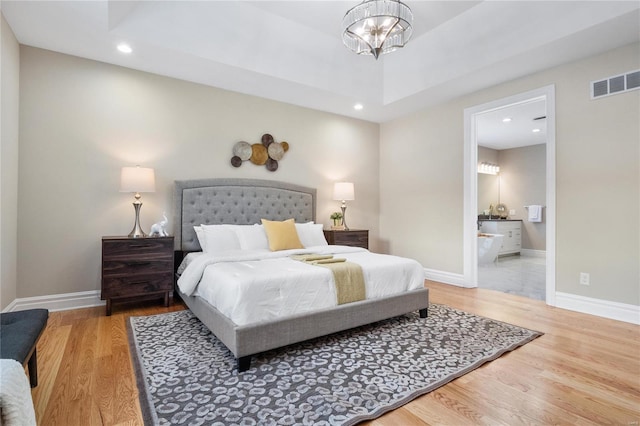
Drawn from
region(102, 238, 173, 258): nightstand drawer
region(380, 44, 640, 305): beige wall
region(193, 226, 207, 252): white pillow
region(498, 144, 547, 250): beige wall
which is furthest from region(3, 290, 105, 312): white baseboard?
region(498, 144, 547, 250): beige wall

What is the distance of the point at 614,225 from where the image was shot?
323cm

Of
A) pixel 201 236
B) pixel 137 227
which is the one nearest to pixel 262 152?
pixel 201 236

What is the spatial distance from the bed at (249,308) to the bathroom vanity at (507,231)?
4826 mm

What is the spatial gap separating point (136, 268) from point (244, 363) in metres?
1.91

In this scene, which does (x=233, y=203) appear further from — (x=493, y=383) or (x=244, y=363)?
(x=493, y=383)

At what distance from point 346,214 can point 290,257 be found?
8.10 ft

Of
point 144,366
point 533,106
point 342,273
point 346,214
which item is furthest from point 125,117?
point 533,106

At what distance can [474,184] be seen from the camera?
4.54m

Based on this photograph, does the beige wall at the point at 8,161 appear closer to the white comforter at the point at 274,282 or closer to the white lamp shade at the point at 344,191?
the white comforter at the point at 274,282

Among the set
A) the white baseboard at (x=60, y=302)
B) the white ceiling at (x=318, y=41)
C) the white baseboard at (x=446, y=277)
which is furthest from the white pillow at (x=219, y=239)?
the white baseboard at (x=446, y=277)

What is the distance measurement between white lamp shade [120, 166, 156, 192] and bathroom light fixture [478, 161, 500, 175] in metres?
7.56

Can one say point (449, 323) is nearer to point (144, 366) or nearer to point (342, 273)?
point (342, 273)

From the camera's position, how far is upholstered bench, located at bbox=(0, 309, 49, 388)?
4.63 ft

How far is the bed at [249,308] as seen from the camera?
215 cm
